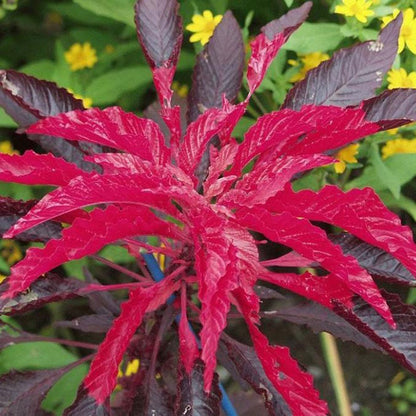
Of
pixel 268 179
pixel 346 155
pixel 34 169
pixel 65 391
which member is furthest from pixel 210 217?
pixel 65 391

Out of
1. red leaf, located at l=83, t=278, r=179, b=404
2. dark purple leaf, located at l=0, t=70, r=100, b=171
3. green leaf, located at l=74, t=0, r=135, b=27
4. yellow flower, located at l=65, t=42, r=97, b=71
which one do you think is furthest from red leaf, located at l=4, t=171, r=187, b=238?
yellow flower, located at l=65, t=42, r=97, b=71

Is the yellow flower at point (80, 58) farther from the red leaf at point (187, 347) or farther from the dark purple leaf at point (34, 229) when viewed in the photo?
the red leaf at point (187, 347)

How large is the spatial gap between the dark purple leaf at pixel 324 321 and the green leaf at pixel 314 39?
45cm

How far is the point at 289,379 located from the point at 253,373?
0.42 feet

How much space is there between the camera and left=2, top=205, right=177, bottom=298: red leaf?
0.58 m

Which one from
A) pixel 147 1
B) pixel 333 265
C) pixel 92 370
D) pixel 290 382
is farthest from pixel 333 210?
pixel 147 1

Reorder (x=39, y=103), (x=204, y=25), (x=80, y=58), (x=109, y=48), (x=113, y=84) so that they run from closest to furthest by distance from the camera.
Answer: (x=39, y=103) → (x=204, y=25) → (x=113, y=84) → (x=80, y=58) → (x=109, y=48)

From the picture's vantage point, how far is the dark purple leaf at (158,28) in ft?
2.69

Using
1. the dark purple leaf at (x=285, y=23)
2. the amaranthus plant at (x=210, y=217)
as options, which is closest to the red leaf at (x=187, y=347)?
the amaranthus plant at (x=210, y=217)

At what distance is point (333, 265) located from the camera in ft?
2.01

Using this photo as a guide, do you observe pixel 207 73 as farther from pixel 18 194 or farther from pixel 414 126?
pixel 18 194

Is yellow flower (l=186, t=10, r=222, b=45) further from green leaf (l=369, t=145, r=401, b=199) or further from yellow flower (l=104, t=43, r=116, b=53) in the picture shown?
yellow flower (l=104, t=43, r=116, b=53)

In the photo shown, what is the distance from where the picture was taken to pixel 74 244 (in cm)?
59

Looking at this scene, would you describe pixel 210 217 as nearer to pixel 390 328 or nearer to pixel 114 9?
pixel 390 328
